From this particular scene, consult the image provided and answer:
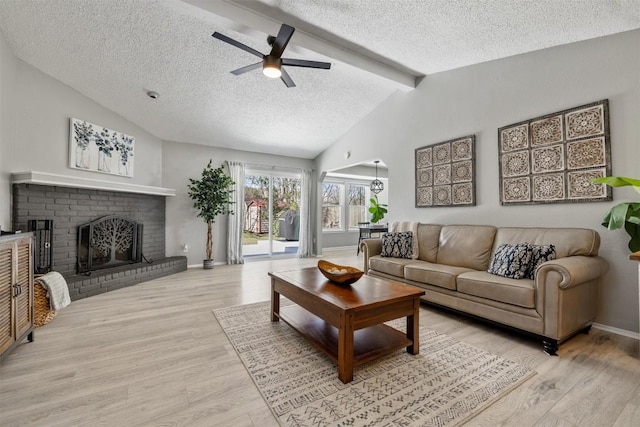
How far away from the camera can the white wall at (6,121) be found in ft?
9.22

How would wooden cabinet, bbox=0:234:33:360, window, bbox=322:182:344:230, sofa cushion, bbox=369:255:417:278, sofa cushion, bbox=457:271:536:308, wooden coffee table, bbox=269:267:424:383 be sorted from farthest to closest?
window, bbox=322:182:344:230, sofa cushion, bbox=369:255:417:278, sofa cushion, bbox=457:271:536:308, wooden cabinet, bbox=0:234:33:360, wooden coffee table, bbox=269:267:424:383

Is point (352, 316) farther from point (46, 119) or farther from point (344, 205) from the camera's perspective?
point (344, 205)

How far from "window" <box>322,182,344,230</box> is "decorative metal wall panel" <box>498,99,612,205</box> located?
17.2 ft

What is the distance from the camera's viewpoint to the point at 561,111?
111 inches

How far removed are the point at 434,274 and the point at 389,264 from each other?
68 cm

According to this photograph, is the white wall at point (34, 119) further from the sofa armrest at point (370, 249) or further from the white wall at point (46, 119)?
the sofa armrest at point (370, 249)

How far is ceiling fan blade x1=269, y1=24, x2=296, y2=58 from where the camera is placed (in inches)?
91.0

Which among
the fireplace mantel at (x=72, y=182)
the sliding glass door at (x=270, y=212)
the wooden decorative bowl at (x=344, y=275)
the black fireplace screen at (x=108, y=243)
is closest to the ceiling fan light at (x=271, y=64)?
the wooden decorative bowl at (x=344, y=275)

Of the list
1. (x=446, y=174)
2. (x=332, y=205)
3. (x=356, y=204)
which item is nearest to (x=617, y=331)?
(x=446, y=174)

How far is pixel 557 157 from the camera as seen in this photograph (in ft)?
9.36

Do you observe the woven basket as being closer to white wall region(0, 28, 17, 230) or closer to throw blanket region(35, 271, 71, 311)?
throw blanket region(35, 271, 71, 311)

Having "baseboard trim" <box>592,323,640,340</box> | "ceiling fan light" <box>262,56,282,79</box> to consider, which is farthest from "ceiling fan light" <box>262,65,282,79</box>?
"baseboard trim" <box>592,323,640,340</box>

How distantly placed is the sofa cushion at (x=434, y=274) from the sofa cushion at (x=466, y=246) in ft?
0.72

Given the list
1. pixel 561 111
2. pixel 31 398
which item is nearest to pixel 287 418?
pixel 31 398
